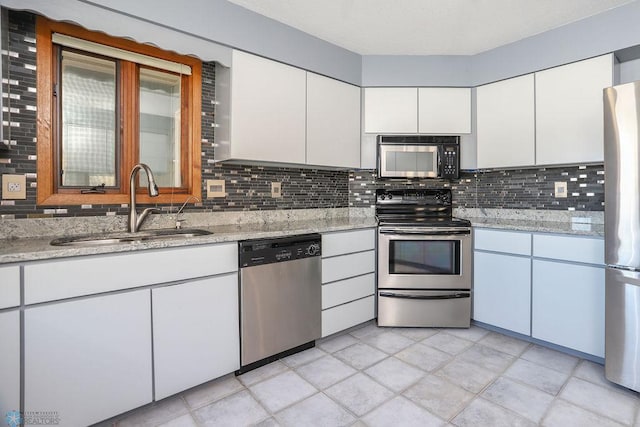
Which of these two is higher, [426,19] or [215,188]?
[426,19]

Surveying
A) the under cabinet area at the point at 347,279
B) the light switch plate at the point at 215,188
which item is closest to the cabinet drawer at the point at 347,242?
the under cabinet area at the point at 347,279

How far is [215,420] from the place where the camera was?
160 cm

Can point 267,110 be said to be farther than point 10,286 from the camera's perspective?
Yes

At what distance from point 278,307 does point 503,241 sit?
172cm

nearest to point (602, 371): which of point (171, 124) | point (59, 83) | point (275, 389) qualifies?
point (275, 389)

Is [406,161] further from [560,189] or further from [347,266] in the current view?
[560,189]

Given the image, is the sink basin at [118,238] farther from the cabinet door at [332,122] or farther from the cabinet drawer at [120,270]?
the cabinet door at [332,122]

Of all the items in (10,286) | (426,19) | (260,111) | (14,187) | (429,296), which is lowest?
(429,296)

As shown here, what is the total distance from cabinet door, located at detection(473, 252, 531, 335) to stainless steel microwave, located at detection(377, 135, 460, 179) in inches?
32.9

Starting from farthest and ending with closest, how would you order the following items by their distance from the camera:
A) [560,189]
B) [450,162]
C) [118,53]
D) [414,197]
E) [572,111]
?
[414,197], [450,162], [560,189], [572,111], [118,53]

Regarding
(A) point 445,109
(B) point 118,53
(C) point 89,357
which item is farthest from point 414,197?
(C) point 89,357

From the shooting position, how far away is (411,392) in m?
1.81

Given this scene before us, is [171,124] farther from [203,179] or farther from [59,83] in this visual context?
[59,83]

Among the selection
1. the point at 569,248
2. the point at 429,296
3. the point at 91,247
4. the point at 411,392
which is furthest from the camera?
the point at 429,296
